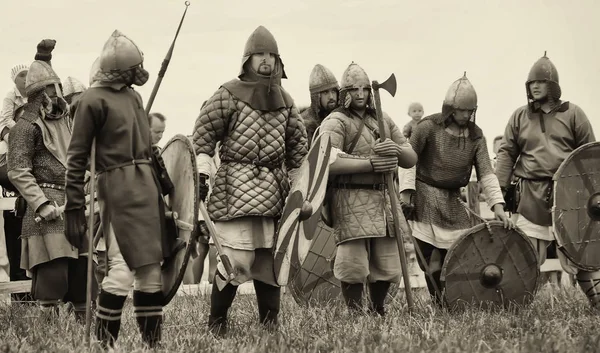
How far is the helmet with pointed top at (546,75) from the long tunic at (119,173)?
141 inches

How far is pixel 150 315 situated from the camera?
20.3 feet

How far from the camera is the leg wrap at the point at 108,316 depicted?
19.7 feet

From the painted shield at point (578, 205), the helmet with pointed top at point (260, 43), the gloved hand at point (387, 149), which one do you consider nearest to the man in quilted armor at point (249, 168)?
the helmet with pointed top at point (260, 43)

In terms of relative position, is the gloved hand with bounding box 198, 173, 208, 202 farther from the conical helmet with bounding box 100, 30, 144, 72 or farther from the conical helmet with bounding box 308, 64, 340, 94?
the conical helmet with bounding box 308, 64, 340, 94

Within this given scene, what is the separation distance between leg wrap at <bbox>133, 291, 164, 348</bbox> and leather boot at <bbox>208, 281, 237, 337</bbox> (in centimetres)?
72

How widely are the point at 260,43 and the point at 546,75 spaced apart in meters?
2.58

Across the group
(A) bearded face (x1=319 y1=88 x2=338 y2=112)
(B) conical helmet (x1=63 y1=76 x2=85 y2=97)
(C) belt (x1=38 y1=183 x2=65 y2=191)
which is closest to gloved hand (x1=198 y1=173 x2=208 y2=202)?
(C) belt (x1=38 y1=183 x2=65 y2=191)

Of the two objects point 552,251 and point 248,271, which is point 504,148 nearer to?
point 248,271

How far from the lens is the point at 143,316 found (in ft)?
20.3

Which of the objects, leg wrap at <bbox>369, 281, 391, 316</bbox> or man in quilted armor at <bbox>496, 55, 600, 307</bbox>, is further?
man in quilted armor at <bbox>496, 55, 600, 307</bbox>

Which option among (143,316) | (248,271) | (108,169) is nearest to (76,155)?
(108,169)

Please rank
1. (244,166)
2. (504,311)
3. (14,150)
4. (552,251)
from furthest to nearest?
(552,251) → (504,311) → (14,150) → (244,166)

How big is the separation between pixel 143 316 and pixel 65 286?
55.9 inches

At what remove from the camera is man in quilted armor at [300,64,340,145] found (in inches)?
352
